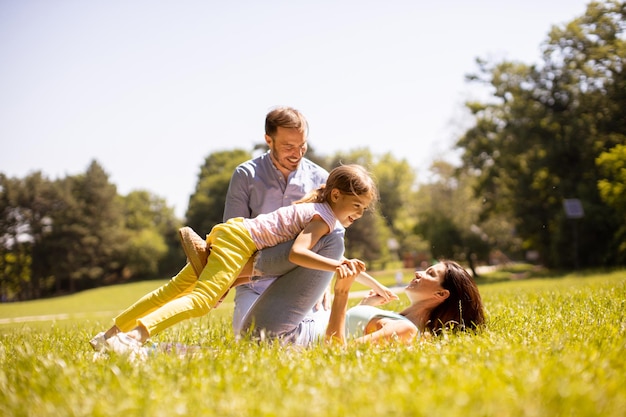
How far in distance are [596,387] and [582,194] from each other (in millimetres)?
28606

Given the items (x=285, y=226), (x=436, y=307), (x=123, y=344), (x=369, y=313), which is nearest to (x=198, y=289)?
(x=123, y=344)

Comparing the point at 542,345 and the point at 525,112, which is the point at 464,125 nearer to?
the point at 525,112

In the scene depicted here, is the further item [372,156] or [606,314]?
[372,156]

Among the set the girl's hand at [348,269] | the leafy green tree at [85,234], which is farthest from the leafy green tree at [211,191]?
the girl's hand at [348,269]

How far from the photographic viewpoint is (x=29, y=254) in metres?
44.0

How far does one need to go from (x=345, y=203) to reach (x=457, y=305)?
132cm

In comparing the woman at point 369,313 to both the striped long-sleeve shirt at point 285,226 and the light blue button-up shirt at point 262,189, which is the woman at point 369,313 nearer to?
the striped long-sleeve shirt at point 285,226

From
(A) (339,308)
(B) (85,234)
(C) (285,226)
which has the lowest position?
(A) (339,308)

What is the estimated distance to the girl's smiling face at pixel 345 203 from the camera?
4363mm

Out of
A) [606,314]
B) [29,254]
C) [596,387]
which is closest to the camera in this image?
[596,387]

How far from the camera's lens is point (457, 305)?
4762 millimetres

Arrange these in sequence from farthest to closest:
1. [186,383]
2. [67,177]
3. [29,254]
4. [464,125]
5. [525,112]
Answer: [67,177], [29,254], [464,125], [525,112], [186,383]

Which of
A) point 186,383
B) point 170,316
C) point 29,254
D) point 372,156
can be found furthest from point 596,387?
point 372,156

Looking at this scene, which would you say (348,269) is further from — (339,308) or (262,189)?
(262,189)
